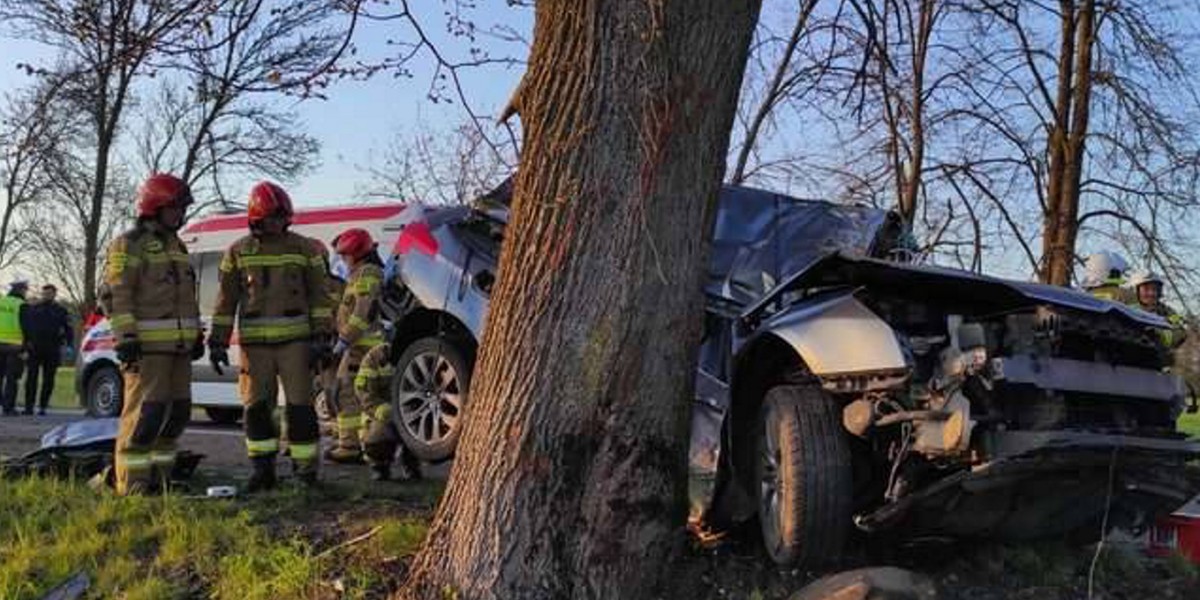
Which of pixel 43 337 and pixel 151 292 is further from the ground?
pixel 151 292

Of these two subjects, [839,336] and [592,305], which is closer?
[592,305]

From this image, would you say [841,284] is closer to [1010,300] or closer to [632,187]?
[1010,300]

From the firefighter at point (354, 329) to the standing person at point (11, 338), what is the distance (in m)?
8.87

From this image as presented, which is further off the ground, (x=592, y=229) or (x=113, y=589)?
(x=592, y=229)

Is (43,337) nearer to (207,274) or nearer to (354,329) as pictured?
(207,274)

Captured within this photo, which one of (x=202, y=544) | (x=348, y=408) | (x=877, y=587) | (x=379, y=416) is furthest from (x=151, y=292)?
(x=877, y=587)

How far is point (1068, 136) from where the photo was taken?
14953mm

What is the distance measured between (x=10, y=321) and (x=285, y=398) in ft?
34.7

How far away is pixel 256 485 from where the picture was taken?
20.1 feet

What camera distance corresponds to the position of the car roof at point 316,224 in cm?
1160

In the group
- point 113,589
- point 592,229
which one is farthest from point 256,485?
point 592,229

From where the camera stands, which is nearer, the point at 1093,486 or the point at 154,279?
the point at 1093,486

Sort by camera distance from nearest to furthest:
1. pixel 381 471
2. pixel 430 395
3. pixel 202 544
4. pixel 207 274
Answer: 1. pixel 202 544
2. pixel 430 395
3. pixel 381 471
4. pixel 207 274

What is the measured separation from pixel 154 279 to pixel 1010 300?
4292 millimetres
